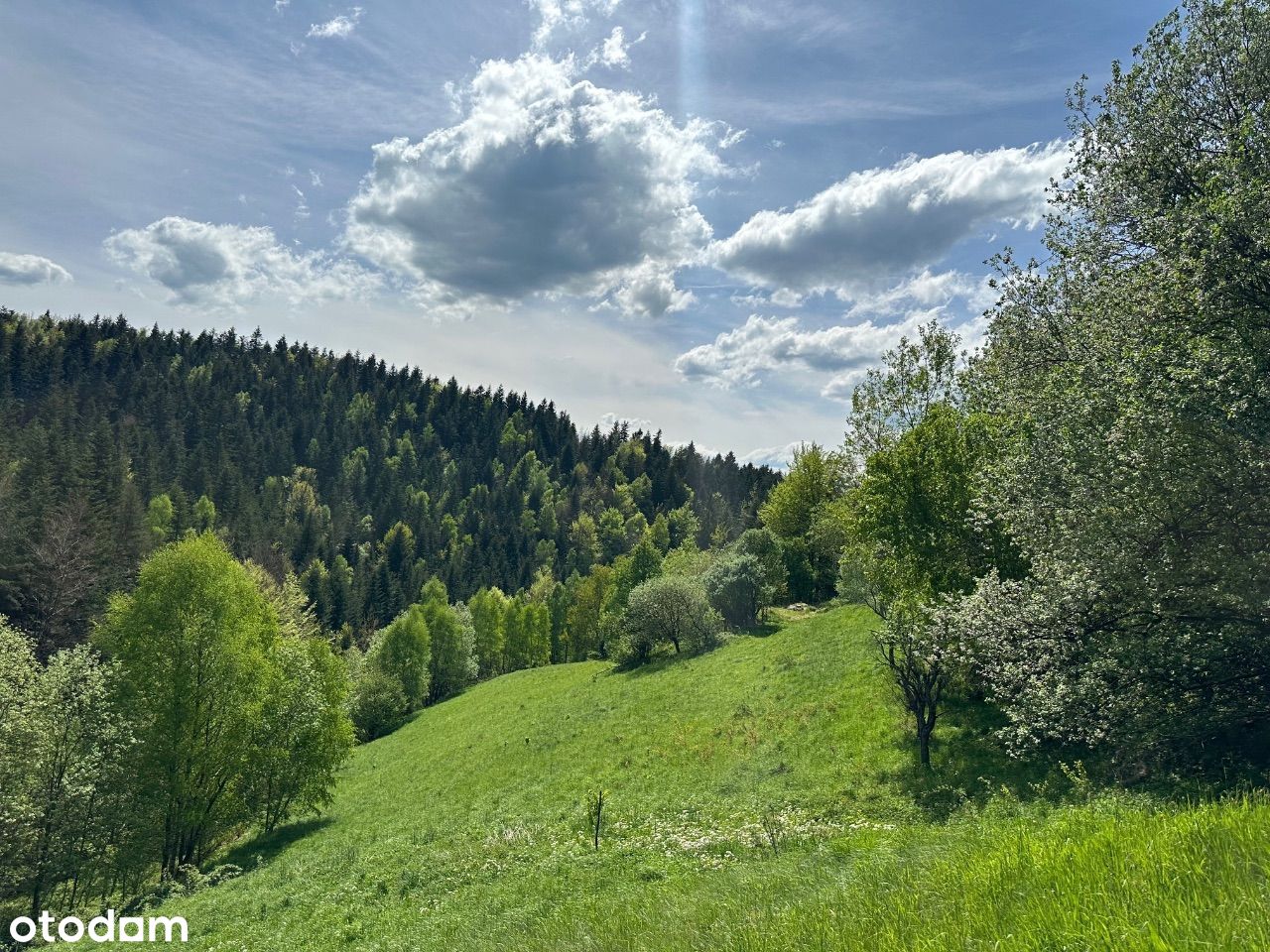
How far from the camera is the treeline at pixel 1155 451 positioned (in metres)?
11.5

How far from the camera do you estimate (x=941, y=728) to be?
75.1 feet

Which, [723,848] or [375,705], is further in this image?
[375,705]

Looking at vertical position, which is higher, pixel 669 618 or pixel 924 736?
pixel 924 736

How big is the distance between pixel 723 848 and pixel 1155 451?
1416 cm

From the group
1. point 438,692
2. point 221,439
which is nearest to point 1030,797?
point 438,692

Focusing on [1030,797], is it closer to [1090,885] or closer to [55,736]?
[1090,885]

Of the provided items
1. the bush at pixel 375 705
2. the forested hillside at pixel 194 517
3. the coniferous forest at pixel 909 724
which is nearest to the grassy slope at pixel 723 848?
the coniferous forest at pixel 909 724

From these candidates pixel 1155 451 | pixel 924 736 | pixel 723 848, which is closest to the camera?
pixel 1155 451

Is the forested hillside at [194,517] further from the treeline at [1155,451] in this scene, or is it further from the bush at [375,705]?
the treeline at [1155,451]

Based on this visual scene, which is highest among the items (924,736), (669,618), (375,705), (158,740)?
(924,736)

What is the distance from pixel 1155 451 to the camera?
11938mm

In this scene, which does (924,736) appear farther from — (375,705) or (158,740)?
(375,705)

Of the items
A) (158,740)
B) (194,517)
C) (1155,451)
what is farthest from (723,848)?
(194,517)

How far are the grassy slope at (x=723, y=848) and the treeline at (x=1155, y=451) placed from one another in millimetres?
4149
